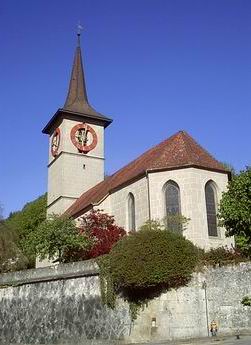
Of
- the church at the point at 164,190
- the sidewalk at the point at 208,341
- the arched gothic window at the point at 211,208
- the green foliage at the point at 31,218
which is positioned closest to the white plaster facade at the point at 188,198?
the church at the point at 164,190

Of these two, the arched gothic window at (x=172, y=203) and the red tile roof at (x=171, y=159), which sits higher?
the red tile roof at (x=171, y=159)

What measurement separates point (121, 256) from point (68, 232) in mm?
8999

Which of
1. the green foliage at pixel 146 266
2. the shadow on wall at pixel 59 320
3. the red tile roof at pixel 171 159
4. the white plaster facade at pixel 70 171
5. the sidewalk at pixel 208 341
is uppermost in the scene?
the white plaster facade at pixel 70 171

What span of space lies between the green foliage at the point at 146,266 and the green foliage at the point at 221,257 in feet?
1.54

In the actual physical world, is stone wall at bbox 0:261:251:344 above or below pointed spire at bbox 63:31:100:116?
below

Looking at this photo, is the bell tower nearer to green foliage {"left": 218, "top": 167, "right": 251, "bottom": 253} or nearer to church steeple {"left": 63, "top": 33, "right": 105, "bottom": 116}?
church steeple {"left": 63, "top": 33, "right": 105, "bottom": 116}

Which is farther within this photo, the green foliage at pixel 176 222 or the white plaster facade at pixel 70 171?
the white plaster facade at pixel 70 171

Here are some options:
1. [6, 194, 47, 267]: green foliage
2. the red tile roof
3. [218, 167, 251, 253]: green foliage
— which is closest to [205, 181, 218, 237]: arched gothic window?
the red tile roof

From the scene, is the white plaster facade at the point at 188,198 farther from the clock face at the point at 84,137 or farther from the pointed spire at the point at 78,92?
the pointed spire at the point at 78,92

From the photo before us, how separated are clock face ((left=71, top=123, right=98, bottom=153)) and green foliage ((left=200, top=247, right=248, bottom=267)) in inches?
1005

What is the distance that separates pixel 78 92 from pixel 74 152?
24.6ft

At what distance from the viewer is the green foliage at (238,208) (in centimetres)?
2588

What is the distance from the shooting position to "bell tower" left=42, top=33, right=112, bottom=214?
44.1 m

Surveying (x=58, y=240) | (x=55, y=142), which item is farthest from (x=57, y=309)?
(x=55, y=142)
